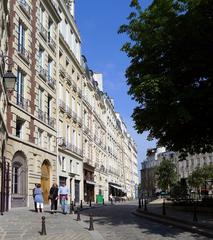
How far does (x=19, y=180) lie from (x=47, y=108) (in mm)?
7618

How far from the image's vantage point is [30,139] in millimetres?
27438

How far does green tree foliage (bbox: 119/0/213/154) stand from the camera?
1511cm

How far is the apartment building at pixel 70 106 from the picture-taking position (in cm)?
3684

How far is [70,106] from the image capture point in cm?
4078

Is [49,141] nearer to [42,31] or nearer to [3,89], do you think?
[42,31]

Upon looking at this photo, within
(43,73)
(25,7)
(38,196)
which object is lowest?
(38,196)

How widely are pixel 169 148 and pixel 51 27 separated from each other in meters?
18.0

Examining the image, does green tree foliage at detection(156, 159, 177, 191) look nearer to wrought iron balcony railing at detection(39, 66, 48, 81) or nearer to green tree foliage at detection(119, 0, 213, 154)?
wrought iron balcony railing at detection(39, 66, 48, 81)

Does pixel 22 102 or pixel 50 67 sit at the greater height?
pixel 50 67

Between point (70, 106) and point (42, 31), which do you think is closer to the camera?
point (42, 31)

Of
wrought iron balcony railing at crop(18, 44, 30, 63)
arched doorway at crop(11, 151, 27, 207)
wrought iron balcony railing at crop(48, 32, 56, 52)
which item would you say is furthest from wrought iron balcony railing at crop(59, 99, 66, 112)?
arched doorway at crop(11, 151, 27, 207)

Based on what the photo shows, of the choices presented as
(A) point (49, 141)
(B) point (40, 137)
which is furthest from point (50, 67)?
(B) point (40, 137)

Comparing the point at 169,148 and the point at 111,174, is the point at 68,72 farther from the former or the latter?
the point at 111,174

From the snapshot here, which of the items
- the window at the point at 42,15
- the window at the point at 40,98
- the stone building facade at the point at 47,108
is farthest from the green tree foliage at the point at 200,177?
the window at the point at 42,15
